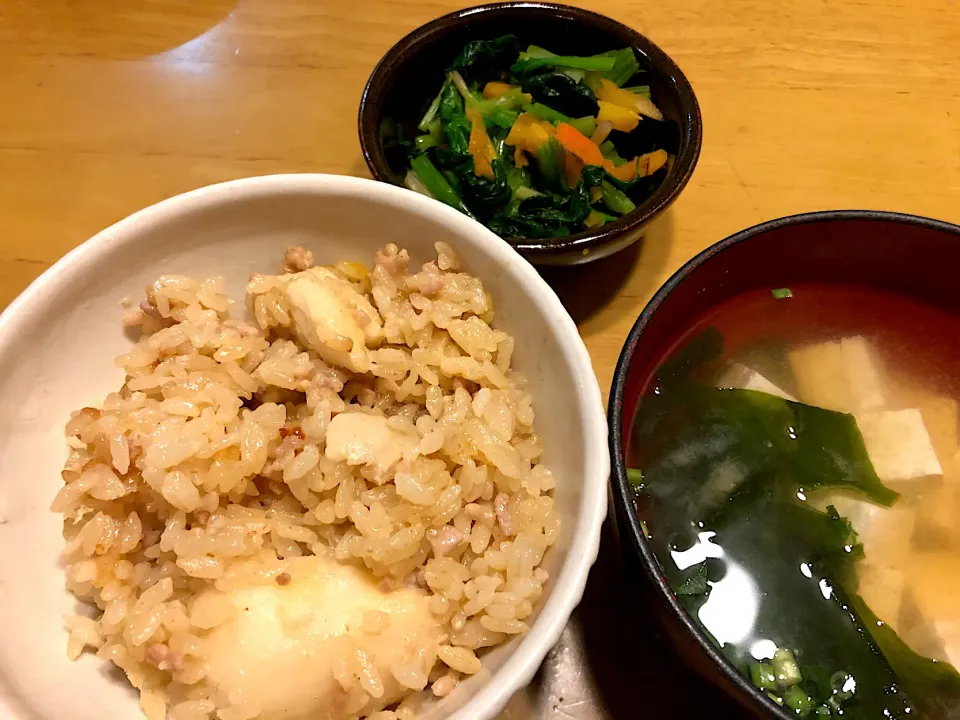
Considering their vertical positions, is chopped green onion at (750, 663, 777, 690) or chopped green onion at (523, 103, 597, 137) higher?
chopped green onion at (523, 103, 597, 137)

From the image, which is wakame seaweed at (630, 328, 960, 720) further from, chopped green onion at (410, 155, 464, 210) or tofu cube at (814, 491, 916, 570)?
chopped green onion at (410, 155, 464, 210)

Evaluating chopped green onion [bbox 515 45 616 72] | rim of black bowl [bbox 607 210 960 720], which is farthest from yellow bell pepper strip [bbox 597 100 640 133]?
rim of black bowl [bbox 607 210 960 720]

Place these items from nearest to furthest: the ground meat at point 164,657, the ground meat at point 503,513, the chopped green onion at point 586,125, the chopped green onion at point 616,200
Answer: the ground meat at point 164,657 → the ground meat at point 503,513 → the chopped green onion at point 616,200 → the chopped green onion at point 586,125

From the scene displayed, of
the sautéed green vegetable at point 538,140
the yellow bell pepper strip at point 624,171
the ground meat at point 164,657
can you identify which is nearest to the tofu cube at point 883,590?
the sautéed green vegetable at point 538,140

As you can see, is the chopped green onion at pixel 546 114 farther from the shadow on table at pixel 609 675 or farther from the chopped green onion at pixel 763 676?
the chopped green onion at pixel 763 676

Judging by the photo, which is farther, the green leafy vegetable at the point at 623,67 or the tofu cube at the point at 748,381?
the green leafy vegetable at the point at 623,67

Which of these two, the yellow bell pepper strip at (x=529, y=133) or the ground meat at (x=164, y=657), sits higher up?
the yellow bell pepper strip at (x=529, y=133)
